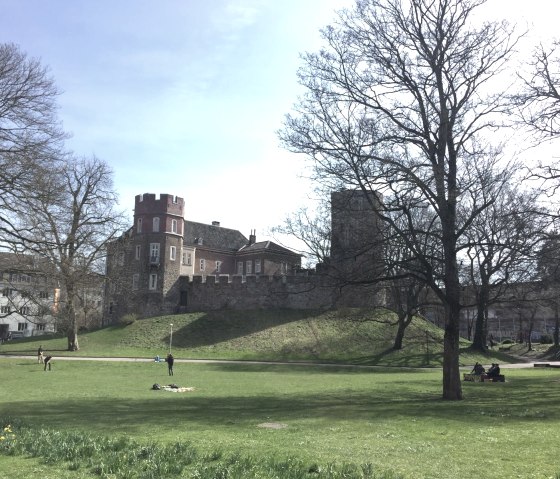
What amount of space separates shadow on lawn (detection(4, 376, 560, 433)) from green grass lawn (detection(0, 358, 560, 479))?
0.03 metres

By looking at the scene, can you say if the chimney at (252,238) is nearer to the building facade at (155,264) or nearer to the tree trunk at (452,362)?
the building facade at (155,264)

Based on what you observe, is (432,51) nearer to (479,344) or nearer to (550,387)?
(550,387)

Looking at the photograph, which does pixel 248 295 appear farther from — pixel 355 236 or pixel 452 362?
pixel 452 362

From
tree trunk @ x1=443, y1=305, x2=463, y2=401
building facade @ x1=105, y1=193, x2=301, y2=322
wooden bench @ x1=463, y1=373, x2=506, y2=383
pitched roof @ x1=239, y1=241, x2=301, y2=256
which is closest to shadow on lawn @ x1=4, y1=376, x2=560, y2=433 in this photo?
tree trunk @ x1=443, y1=305, x2=463, y2=401

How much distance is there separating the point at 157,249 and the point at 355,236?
49614 mm

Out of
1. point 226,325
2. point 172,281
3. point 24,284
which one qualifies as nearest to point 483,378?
point 24,284

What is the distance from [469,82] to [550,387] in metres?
13.6

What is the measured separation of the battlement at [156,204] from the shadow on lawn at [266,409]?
47712 mm

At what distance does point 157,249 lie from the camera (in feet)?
213

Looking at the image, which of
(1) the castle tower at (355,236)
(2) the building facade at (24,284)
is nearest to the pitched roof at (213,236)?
(2) the building facade at (24,284)

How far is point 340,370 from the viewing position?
A: 37375 millimetres

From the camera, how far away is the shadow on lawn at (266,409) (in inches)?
487

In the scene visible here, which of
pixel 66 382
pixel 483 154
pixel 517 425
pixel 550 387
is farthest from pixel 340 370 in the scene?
pixel 517 425

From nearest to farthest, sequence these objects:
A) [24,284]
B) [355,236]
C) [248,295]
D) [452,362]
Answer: [452,362], [355,236], [24,284], [248,295]
